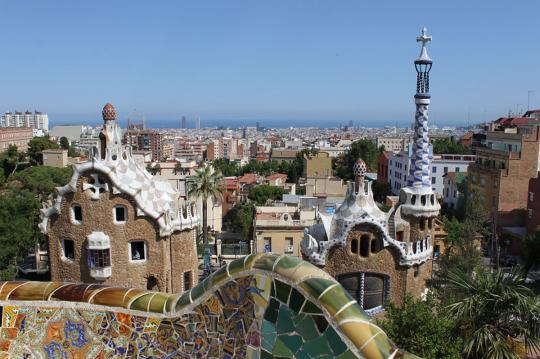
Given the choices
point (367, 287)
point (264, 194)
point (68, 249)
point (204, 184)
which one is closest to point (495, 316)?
point (367, 287)

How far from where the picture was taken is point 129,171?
18453 millimetres

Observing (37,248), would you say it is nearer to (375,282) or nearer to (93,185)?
(93,185)

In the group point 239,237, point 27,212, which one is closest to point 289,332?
point 27,212

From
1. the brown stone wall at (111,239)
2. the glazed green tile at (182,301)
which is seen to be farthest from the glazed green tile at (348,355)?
the brown stone wall at (111,239)

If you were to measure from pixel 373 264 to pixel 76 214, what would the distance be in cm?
1110

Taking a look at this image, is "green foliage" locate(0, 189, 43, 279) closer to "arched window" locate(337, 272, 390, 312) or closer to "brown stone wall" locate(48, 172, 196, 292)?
"brown stone wall" locate(48, 172, 196, 292)

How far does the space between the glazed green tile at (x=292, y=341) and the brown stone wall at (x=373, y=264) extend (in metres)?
11.6

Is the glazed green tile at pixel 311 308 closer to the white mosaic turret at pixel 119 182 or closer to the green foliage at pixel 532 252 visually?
the white mosaic turret at pixel 119 182

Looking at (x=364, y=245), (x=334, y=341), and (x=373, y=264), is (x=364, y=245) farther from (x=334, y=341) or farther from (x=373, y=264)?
(x=334, y=341)

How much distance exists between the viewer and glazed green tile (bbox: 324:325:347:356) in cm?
623

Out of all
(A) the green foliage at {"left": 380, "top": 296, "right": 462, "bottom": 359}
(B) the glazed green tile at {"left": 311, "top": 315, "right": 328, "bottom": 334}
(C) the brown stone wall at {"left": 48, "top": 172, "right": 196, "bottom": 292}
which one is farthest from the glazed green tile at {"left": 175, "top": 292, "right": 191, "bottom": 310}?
(C) the brown stone wall at {"left": 48, "top": 172, "right": 196, "bottom": 292}

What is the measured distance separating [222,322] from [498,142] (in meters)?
49.8

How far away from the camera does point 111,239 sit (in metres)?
18.2

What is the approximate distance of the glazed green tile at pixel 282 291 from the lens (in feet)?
22.2
